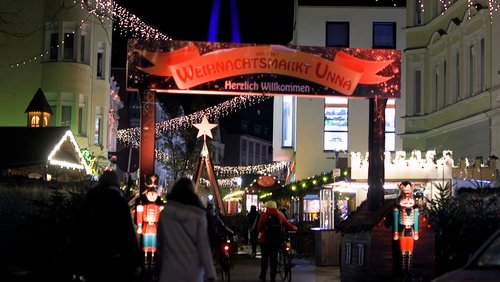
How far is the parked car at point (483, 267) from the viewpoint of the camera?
29.5ft

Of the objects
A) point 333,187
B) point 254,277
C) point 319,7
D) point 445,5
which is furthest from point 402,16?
point 254,277

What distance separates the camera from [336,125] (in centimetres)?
5031

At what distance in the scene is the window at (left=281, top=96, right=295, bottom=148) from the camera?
53594 mm

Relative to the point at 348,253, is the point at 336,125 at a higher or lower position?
higher

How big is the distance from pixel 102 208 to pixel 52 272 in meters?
2.81

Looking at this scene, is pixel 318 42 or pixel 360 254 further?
pixel 318 42

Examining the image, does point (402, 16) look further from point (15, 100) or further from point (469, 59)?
point (15, 100)

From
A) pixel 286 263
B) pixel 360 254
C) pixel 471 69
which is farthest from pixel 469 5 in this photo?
pixel 360 254

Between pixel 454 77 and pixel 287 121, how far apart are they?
2238 cm

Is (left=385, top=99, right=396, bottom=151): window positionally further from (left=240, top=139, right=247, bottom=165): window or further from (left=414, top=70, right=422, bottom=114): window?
(left=240, top=139, right=247, bottom=165): window

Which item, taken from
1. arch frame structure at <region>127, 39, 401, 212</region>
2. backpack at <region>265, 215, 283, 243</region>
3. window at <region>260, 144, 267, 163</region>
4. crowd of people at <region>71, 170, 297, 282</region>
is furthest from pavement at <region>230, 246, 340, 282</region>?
window at <region>260, 144, 267, 163</region>

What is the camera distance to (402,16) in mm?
50812

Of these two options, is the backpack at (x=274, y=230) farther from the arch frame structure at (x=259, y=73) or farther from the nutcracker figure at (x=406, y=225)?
the nutcracker figure at (x=406, y=225)

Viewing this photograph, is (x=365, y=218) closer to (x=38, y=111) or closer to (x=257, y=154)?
(x=38, y=111)
